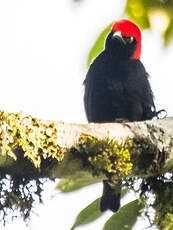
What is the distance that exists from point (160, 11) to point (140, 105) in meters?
2.10

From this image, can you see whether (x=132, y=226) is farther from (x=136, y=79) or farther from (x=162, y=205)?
(x=136, y=79)

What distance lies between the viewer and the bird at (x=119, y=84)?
11.1 feet

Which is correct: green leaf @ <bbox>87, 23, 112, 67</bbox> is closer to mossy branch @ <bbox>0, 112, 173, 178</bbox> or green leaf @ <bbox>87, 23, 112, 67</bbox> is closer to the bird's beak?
mossy branch @ <bbox>0, 112, 173, 178</bbox>

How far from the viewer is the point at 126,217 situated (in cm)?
217

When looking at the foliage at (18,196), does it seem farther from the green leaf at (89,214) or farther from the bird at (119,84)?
the bird at (119,84)

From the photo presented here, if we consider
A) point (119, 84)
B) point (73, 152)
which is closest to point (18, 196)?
point (73, 152)

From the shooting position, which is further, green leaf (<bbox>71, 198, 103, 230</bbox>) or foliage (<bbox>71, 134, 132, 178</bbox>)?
green leaf (<bbox>71, 198, 103, 230</bbox>)

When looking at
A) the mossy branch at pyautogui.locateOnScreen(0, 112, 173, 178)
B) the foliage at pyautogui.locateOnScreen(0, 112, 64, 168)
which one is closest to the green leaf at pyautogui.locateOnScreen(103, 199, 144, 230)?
the mossy branch at pyautogui.locateOnScreen(0, 112, 173, 178)

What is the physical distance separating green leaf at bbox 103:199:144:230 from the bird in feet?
3.63

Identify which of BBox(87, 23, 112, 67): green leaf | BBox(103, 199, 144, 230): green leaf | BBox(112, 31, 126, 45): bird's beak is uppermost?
BBox(112, 31, 126, 45): bird's beak

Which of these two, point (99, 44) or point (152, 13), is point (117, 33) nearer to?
point (99, 44)

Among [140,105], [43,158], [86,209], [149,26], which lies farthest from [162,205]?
[140,105]

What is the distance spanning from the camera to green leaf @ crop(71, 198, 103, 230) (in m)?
2.25

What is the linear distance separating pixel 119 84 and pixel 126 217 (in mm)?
1481
